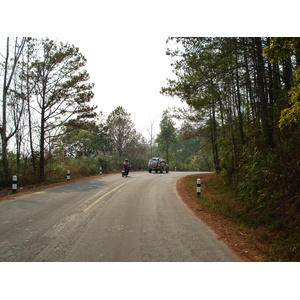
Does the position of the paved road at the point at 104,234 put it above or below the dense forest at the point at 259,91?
below

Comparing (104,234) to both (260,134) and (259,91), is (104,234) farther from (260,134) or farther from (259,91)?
(260,134)

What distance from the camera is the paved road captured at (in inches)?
173

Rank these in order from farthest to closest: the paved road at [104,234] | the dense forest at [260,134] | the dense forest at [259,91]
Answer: the dense forest at [259,91] → the dense forest at [260,134] → the paved road at [104,234]

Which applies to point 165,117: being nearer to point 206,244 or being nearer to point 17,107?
point 17,107

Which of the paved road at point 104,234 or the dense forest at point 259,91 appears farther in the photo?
the dense forest at point 259,91

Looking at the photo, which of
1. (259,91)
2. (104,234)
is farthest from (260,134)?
(104,234)

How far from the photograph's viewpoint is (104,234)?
5.62 meters

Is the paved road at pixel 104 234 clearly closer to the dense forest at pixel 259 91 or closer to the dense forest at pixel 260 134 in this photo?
the dense forest at pixel 260 134

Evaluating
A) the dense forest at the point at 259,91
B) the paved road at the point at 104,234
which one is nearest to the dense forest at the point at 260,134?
the dense forest at the point at 259,91

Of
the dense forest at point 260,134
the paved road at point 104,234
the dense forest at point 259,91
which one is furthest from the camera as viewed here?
the dense forest at point 259,91

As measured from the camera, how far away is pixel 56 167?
20.5 m

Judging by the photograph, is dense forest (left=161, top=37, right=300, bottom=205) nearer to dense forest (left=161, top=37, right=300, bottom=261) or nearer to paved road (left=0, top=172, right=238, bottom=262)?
dense forest (left=161, top=37, right=300, bottom=261)

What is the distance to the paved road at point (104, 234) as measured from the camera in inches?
173
